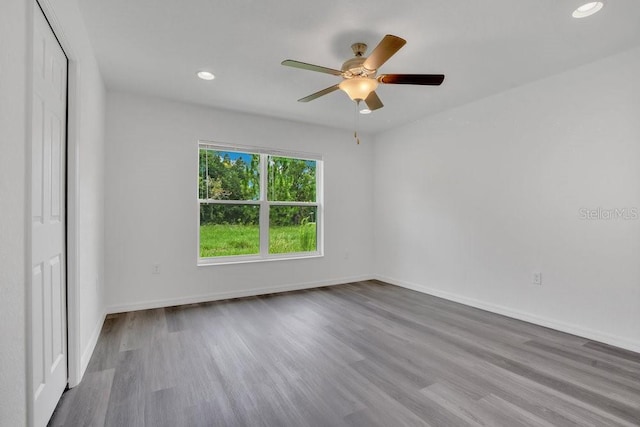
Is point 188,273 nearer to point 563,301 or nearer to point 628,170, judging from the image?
point 563,301

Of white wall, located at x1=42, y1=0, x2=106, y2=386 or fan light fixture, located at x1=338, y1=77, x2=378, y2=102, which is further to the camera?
fan light fixture, located at x1=338, y1=77, x2=378, y2=102

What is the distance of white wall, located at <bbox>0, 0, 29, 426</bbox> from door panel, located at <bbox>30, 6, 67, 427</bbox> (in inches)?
3.9

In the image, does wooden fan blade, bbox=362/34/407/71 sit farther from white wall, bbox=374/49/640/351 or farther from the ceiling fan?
white wall, bbox=374/49/640/351

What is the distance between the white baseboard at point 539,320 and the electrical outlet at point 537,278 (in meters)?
0.33

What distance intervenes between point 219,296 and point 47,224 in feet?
8.36

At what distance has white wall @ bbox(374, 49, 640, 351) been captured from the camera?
8.66ft

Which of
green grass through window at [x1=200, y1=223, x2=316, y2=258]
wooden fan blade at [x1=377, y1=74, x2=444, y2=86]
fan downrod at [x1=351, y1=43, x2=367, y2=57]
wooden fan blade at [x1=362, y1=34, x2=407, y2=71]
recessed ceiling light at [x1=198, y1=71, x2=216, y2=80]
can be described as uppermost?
recessed ceiling light at [x1=198, y1=71, x2=216, y2=80]

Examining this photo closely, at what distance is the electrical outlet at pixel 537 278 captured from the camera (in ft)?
10.3

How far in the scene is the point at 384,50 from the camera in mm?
2023

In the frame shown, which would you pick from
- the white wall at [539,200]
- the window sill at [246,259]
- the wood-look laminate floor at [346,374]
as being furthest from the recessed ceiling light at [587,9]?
the window sill at [246,259]

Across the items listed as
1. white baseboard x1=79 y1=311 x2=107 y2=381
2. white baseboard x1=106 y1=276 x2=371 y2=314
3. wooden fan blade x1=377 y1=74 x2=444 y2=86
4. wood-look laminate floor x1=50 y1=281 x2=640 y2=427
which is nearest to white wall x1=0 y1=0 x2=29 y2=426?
wood-look laminate floor x1=50 y1=281 x2=640 y2=427

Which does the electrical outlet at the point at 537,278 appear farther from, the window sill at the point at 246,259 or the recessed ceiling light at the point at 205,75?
the recessed ceiling light at the point at 205,75

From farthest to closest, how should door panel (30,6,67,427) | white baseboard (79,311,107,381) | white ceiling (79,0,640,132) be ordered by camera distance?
white baseboard (79,311,107,381)
white ceiling (79,0,640,132)
door panel (30,6,67,427)

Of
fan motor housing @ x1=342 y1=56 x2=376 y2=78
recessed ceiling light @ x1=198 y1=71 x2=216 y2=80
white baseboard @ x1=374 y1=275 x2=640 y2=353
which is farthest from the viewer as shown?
recessed ceiling light @ x1=198 y1=71 x2=216 y2=80
